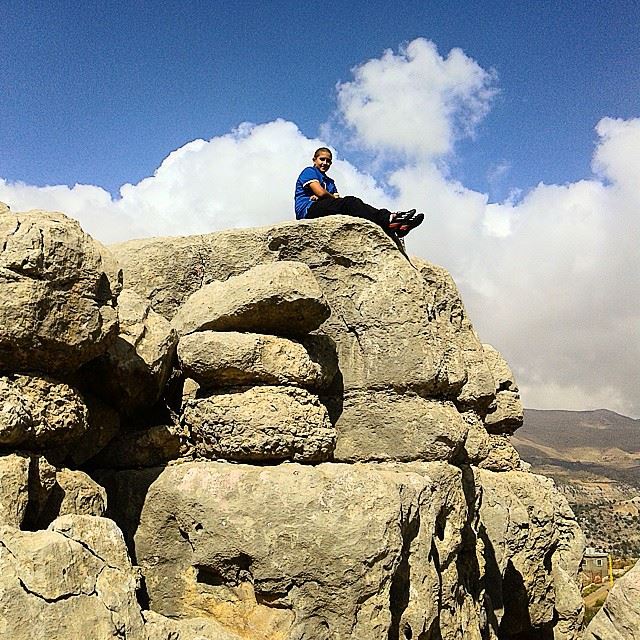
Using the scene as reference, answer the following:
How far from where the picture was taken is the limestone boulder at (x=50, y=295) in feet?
13.7

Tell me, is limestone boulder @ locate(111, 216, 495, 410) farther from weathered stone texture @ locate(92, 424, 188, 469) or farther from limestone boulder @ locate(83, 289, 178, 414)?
weathered stone texture @ locate(92, 424, 188, 469)

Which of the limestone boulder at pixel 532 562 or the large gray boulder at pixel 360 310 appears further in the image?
the limestone boulder at pixel 532 562

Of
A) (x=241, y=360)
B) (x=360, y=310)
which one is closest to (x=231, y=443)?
(x=241, y=360)

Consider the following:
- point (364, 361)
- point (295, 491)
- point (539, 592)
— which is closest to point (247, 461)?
point (295, 491)

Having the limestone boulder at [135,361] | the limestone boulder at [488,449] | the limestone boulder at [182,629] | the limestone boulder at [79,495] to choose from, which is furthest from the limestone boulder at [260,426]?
the limestone boulder at [488,449]

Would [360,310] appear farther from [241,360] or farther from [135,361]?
[135,361]

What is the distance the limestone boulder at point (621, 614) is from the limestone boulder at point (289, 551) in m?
1.56

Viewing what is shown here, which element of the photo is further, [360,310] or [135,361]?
[360,310]

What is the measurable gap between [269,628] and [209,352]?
201cm

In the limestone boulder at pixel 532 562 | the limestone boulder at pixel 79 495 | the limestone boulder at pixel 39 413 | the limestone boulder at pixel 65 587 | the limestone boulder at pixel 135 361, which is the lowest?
the limestone boulder at pixel 532 562

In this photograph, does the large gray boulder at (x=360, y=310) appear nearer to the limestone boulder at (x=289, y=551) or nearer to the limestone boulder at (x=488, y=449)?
the limestone boulder at (x=289, y=551)

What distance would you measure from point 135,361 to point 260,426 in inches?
42.0

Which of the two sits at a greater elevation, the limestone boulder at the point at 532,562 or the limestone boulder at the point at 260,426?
the limestone boulder at the point at 260,426

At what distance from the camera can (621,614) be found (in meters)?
5.73
